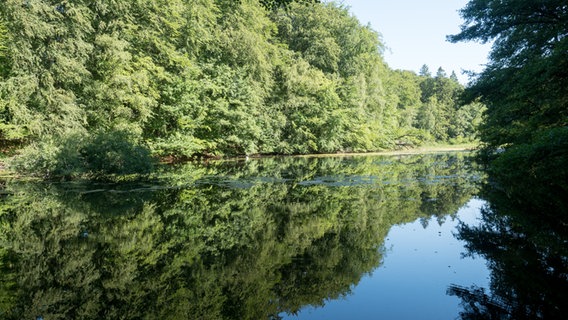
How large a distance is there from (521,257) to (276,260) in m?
3.69

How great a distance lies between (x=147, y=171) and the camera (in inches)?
694

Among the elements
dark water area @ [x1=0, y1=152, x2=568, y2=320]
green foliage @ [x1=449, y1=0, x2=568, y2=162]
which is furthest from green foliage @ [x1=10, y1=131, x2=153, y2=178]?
green foliage @ [x1=449, y1=0, x2=568, y2=162]

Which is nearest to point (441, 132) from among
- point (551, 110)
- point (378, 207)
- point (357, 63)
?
point (357, 63)

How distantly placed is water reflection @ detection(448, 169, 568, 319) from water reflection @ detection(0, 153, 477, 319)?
54.4 inches

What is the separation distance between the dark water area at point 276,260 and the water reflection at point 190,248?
0.08 ft

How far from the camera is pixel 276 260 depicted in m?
Result: 5.60

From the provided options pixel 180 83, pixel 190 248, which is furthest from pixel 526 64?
pixel 180 83

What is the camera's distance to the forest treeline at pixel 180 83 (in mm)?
17922

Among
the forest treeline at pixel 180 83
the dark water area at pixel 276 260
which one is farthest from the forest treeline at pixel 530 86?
the forest treeline at pixel 180 83

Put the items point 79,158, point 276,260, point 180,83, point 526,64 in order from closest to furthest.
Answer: point 276,260 → point 526,64 → point 79,158 → point 180,83

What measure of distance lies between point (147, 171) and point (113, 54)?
27.9 ft

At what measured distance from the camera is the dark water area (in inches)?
Result: 162

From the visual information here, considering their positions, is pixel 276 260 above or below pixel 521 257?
below

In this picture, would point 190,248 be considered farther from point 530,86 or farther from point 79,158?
point 79,158
